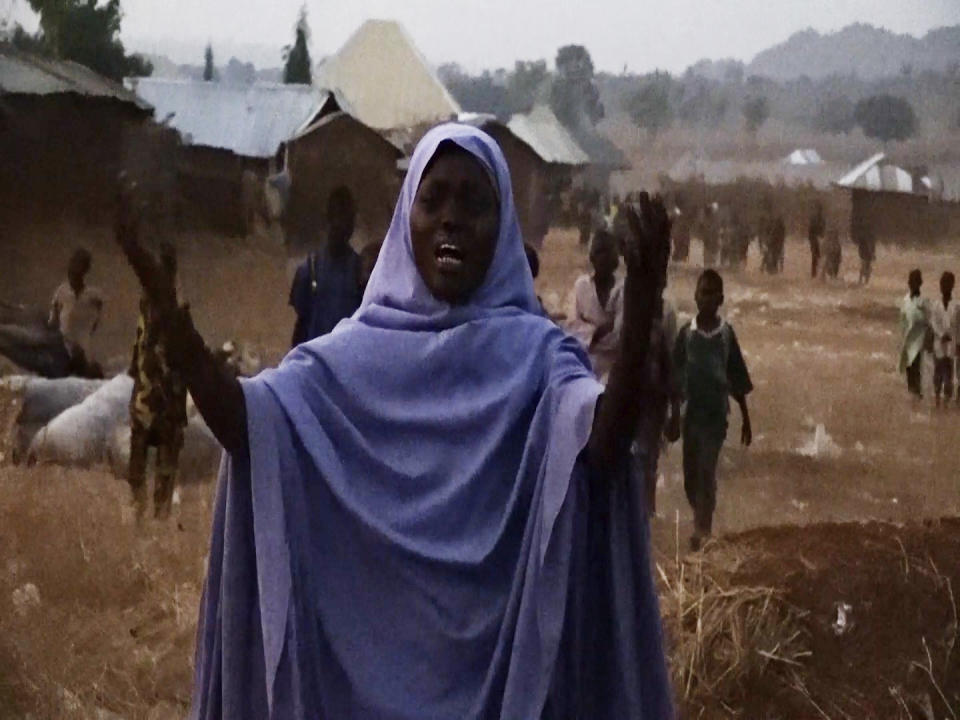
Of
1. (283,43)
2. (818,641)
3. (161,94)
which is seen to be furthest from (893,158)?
(161,94)

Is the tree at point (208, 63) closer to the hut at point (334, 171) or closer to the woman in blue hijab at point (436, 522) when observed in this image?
the hut at point (334, 171)

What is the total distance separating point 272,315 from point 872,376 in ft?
5.54

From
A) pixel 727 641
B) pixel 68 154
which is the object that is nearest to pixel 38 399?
pixel 68 154

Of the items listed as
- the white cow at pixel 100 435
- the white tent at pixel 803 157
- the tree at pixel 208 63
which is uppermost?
the tree at pixel 208 63

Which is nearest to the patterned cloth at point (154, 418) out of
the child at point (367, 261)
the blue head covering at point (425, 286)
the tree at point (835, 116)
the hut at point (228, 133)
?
the hut at point (228, 133)

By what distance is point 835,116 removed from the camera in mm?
3312

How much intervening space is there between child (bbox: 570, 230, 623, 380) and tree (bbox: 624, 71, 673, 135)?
0.41m

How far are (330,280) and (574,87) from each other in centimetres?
86

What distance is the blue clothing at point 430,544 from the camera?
1293 mm

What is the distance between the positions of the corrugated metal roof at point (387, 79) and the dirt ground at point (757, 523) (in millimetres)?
466

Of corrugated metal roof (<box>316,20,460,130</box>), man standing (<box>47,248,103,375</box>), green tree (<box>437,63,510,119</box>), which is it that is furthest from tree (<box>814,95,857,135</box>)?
man standing (<box>47,248,103,375</box>)

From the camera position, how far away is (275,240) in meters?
3.06

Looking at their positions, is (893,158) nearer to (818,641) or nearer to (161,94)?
(818,641)

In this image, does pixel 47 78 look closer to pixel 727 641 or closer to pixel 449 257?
pixel 449 257
